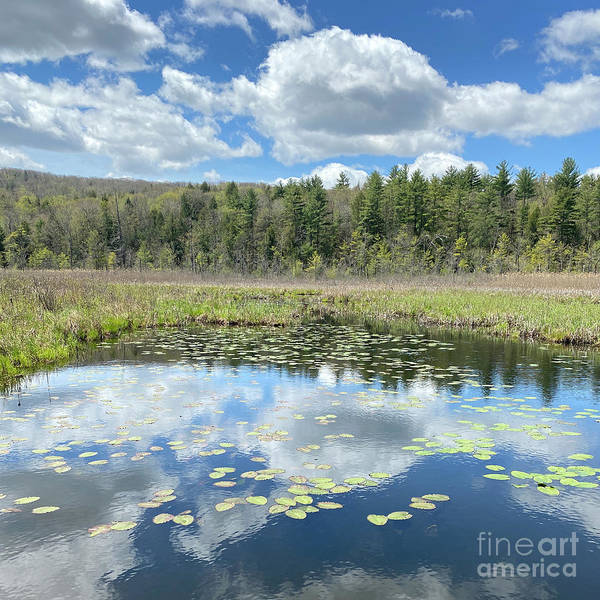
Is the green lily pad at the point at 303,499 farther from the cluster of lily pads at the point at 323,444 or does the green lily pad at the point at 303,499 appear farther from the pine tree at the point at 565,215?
the pine tree at the point at 565,215

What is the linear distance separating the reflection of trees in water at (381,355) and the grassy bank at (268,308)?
1.10 metres

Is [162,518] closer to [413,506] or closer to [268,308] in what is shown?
[413,506]

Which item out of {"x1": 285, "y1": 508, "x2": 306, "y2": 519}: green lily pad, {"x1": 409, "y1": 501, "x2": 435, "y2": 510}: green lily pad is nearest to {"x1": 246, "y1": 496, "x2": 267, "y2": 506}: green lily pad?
{"x1": 285, "y1": 508, "x2": 306, "y2": 519}: green lily pad

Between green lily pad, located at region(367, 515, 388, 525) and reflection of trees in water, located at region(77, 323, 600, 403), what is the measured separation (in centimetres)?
437

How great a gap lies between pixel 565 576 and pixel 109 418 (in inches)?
211

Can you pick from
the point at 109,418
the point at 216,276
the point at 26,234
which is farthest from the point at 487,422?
the point at 26,234

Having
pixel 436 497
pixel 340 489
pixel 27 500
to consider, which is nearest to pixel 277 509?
pixel 340 489

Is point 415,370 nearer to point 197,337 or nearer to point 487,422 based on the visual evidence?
point 487,422

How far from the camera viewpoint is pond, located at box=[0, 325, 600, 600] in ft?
9.84

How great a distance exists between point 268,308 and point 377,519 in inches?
566

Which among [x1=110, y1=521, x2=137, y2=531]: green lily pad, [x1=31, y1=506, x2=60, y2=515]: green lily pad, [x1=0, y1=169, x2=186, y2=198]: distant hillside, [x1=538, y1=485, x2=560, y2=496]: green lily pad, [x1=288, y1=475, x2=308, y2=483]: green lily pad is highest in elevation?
[x1=0, y1=169, x2=186, y2=198]: distant hillside

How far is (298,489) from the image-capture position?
407 cm

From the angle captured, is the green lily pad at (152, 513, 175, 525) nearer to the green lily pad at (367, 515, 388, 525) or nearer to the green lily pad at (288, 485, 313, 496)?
the green lily pad at (288, 485, 313, 496)

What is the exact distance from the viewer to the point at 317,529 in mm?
3508
